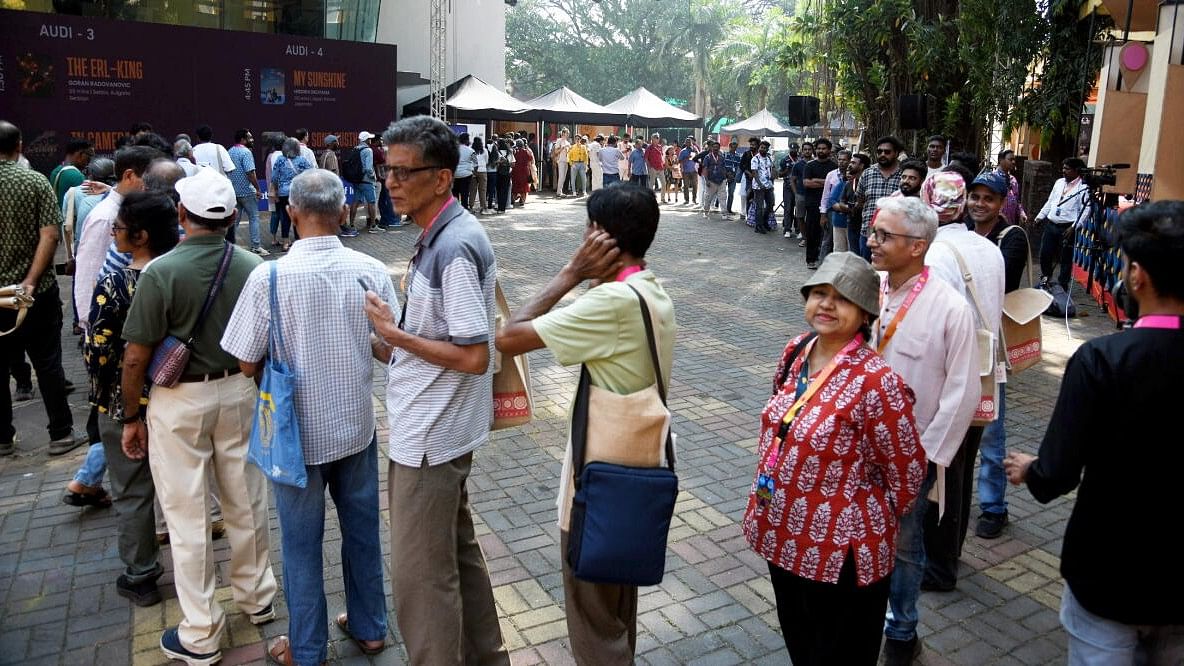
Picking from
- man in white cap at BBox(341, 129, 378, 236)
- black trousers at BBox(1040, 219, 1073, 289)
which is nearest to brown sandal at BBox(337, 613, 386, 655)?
black trousers at BBox(1040, 219, 1073, 289)

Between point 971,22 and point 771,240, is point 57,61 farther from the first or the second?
point 971,22

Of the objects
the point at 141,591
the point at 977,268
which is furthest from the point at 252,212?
the point at 977,268

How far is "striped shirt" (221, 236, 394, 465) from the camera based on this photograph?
3.09m

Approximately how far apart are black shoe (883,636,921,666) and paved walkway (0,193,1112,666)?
0.17 metres

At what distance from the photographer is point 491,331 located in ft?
9.69

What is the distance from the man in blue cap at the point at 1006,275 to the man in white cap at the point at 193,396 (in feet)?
11.9

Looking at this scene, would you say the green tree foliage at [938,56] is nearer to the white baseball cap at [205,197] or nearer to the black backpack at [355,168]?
the black backpack at [355,168]

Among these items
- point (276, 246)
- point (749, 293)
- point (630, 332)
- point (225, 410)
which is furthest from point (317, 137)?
point (630, 332)

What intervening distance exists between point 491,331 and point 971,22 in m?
15.0

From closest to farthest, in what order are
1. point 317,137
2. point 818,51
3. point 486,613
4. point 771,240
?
1. point 486,613
2. point 771,240
3. point 818,51
4. point 317,137

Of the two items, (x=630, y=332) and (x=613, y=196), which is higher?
(x=613, y=196)

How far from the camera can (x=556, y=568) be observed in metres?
4.33

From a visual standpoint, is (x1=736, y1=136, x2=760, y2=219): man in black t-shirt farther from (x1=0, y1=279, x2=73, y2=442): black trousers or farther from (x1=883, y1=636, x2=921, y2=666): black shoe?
(x1=883, y1=636, x2=921, y2=666): black shoe

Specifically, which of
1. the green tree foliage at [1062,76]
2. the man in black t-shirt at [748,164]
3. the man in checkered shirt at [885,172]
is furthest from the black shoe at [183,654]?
the man in black t-shirt at [748,164]
